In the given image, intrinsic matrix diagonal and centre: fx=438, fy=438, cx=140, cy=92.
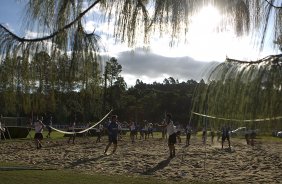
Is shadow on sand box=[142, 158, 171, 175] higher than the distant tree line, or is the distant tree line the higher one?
the distant tree line

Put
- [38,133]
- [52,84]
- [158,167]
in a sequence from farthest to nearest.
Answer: [38,133], [158,167], [52,84]

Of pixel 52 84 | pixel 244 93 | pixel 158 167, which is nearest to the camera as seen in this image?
pixel 244 93

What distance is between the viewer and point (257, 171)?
1447 centimetres

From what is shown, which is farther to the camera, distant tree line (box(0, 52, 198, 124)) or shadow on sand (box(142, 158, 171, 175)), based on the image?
shadow on sand (box(142, 158, 171, 175))

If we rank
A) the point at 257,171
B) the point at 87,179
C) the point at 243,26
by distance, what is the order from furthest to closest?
the point at 257,171, the point at 87,179, the point at 243,26

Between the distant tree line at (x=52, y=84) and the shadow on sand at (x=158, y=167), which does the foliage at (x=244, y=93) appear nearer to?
the distant tree line at (x=52, y=84)

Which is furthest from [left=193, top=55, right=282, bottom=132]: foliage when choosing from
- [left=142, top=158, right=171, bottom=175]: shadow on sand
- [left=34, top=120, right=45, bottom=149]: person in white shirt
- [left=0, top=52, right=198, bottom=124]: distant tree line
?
[left=34, top=120, right=45, bottom=149]: person in white shirt

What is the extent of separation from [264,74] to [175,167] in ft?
42.8

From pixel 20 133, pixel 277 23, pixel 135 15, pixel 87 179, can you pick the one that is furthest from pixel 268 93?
pixel 20 133

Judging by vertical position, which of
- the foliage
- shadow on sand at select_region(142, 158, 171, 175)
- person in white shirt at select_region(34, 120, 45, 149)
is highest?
the foliage

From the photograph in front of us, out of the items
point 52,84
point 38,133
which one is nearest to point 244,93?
point 52,84

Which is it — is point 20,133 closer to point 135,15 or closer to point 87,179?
point 87,179

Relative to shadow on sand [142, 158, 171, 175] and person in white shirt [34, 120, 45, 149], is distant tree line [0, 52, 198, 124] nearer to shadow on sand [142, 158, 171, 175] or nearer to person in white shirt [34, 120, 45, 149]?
shadow on sand [142, 158, 171, 175]

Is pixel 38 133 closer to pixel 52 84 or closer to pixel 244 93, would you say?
pixel 52 84
